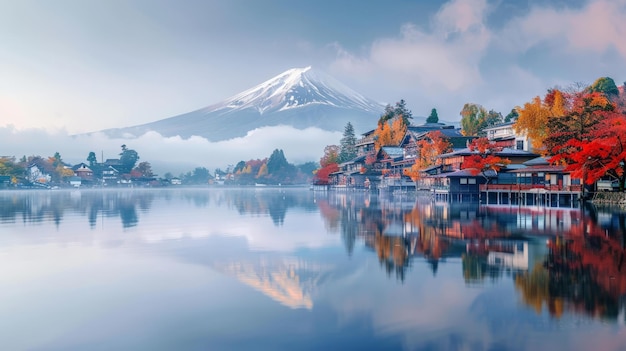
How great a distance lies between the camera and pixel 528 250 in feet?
51.4

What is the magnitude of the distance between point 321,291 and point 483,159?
111 feet

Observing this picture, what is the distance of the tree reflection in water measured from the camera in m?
10.3

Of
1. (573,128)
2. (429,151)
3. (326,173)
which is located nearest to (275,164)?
(326,173)

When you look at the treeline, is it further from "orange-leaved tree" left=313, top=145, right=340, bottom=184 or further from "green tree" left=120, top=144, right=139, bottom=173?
"orange-leaved tree" left=313, top=145, right=340, bottom=184

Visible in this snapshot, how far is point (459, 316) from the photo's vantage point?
9.15 metres

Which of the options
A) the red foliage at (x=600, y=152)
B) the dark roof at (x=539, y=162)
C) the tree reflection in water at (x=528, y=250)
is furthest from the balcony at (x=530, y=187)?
the tree reflection in water at (x=528, y=250)

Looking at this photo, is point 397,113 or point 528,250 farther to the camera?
point 397,113

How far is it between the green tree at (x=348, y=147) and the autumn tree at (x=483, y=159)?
161ft

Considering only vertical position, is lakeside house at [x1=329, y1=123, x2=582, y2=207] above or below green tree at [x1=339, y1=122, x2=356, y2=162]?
below

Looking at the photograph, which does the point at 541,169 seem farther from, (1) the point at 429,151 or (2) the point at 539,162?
(1) the point at 429,151

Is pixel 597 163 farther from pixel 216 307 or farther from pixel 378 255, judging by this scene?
pixel 216 307

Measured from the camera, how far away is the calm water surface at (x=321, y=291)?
8148 millimetres

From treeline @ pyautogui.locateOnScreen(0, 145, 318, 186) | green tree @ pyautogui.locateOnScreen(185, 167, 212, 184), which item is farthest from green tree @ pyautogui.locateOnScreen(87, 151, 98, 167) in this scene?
green tree @ pyautogui.locateOnScreen(185, 167, 212, 184)

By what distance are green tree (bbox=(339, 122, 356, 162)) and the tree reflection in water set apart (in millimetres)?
65945
